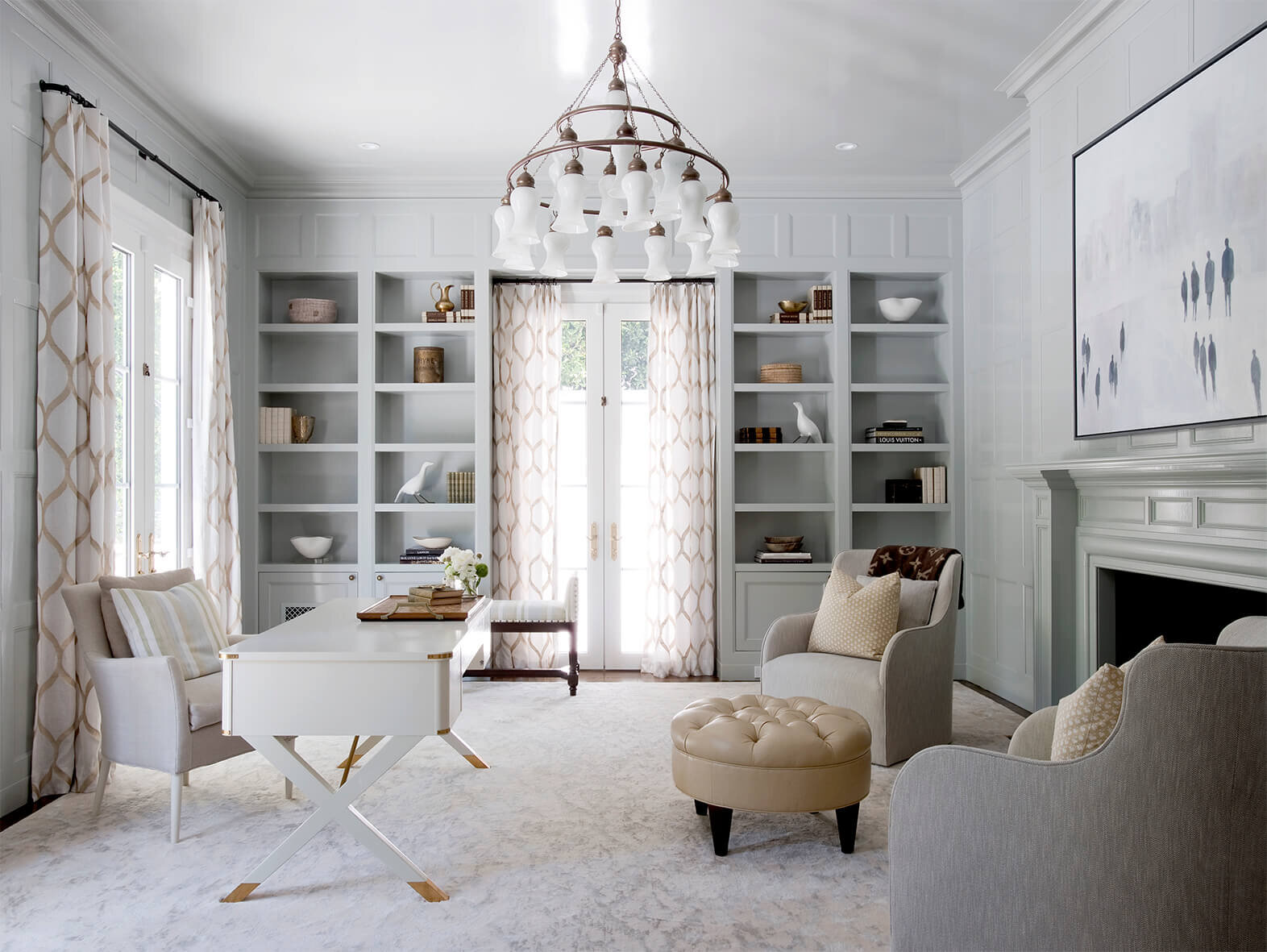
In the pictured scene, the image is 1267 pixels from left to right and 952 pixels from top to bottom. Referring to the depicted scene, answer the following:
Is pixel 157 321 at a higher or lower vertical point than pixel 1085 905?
higher

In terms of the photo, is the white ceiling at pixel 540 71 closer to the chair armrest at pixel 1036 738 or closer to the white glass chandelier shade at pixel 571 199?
the white glass chandelier shade at pixel 571 199

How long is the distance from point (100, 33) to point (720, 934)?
3.95 m

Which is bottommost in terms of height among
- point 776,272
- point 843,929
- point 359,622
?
point 843,929

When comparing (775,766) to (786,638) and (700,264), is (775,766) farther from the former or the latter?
(700,264)

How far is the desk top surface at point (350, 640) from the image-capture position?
240 centimetres

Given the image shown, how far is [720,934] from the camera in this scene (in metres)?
2.19

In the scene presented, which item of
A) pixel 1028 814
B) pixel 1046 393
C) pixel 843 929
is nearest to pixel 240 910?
pixel 843 929

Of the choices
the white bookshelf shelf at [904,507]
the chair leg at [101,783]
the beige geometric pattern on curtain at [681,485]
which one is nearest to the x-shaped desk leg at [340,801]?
the chair leg at [101,783]

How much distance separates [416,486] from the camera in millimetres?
5121

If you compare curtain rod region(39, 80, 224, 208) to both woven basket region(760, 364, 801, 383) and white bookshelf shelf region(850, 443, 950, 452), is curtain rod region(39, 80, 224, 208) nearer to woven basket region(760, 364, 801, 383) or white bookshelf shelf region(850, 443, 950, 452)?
woven basket region(760, 364, 801, 383)

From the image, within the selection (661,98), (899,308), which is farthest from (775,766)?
(899,308)

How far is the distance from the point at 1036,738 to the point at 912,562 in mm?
1674

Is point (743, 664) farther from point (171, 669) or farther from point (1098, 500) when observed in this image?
point (171, 669)

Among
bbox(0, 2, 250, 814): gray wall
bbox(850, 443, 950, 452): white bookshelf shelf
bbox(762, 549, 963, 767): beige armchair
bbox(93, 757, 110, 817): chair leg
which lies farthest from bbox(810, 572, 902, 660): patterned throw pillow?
bbox(0, 2, 250, 814): gray wall
